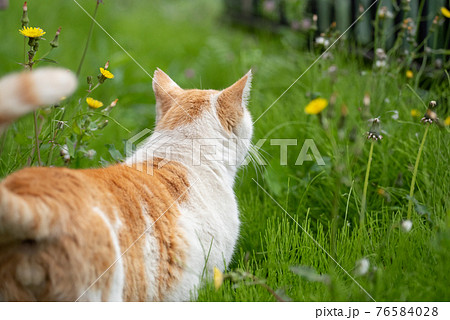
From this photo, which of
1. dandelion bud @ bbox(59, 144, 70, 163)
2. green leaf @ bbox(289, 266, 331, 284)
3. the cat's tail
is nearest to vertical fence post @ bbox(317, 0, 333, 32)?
dandelion bud @ bbox(59, 144, 70, 163)

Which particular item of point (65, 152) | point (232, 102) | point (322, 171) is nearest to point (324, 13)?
point (322, 171)

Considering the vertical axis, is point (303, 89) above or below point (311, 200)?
above

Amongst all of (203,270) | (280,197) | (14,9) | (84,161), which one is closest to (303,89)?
(280,197)

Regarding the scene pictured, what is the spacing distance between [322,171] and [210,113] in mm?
640

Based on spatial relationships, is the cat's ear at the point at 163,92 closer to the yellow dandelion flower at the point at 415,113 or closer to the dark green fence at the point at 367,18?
the dark green fence at the point at 367,18

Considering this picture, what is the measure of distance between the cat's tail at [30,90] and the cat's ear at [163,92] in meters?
1.00

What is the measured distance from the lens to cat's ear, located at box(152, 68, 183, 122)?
2102mm

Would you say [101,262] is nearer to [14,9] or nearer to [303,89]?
[303,89]

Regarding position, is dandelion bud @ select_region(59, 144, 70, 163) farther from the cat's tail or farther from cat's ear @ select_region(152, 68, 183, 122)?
the cat's tail

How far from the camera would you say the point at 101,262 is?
1.34m

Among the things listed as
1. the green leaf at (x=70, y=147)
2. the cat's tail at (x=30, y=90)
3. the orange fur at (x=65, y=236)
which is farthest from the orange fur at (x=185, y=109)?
the cat's tail at (x=30, y=90)

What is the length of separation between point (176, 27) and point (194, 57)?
1.45 metres

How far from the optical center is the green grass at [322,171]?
159 cm

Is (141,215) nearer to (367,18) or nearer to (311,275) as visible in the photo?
(311,275)
